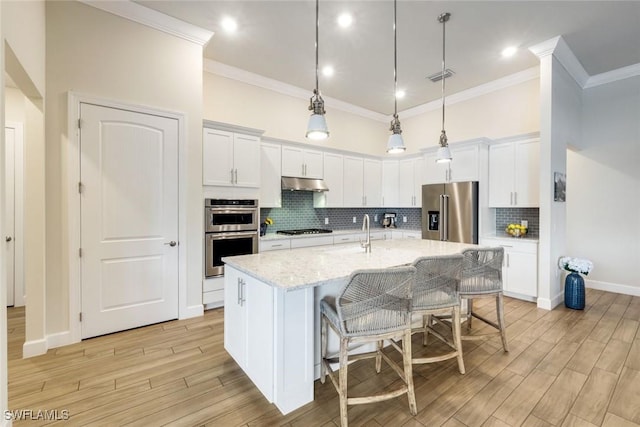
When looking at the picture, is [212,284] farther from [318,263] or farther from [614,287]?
[614,287]

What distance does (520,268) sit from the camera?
413 centimetres

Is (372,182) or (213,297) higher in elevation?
(372,182)

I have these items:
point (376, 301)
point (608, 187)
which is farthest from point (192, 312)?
point (608, 187)

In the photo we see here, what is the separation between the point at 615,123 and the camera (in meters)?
4.43

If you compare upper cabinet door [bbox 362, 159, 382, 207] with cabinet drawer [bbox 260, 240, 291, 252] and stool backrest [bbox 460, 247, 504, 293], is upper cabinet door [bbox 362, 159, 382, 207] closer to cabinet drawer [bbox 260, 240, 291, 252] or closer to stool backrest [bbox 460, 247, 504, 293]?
cabinet drawer [bbox 260, 240, 291, 252]

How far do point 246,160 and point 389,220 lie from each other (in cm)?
354

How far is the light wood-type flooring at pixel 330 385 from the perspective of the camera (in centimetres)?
183

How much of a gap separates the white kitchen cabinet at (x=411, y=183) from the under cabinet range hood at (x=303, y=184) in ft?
5.83

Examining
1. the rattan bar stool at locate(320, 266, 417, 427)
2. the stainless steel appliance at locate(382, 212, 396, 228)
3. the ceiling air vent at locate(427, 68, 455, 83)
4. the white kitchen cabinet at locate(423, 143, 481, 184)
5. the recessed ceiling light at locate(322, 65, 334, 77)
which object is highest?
the recessed ceiling light at locate(322, 65, 334, 77)

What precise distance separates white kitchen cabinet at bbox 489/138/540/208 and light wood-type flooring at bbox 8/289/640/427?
1984 millimetres

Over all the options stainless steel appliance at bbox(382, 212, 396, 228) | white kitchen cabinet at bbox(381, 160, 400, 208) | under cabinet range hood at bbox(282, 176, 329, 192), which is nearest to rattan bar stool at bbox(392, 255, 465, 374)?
under cabinet range hood at bbox(282, 176, 329, 192)

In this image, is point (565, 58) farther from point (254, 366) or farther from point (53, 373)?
point (53, 373)

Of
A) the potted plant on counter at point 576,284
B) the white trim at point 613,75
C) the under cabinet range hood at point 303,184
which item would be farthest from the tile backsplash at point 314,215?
the white trim at point 613,75

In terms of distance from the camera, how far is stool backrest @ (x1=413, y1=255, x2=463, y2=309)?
2.12 meters
